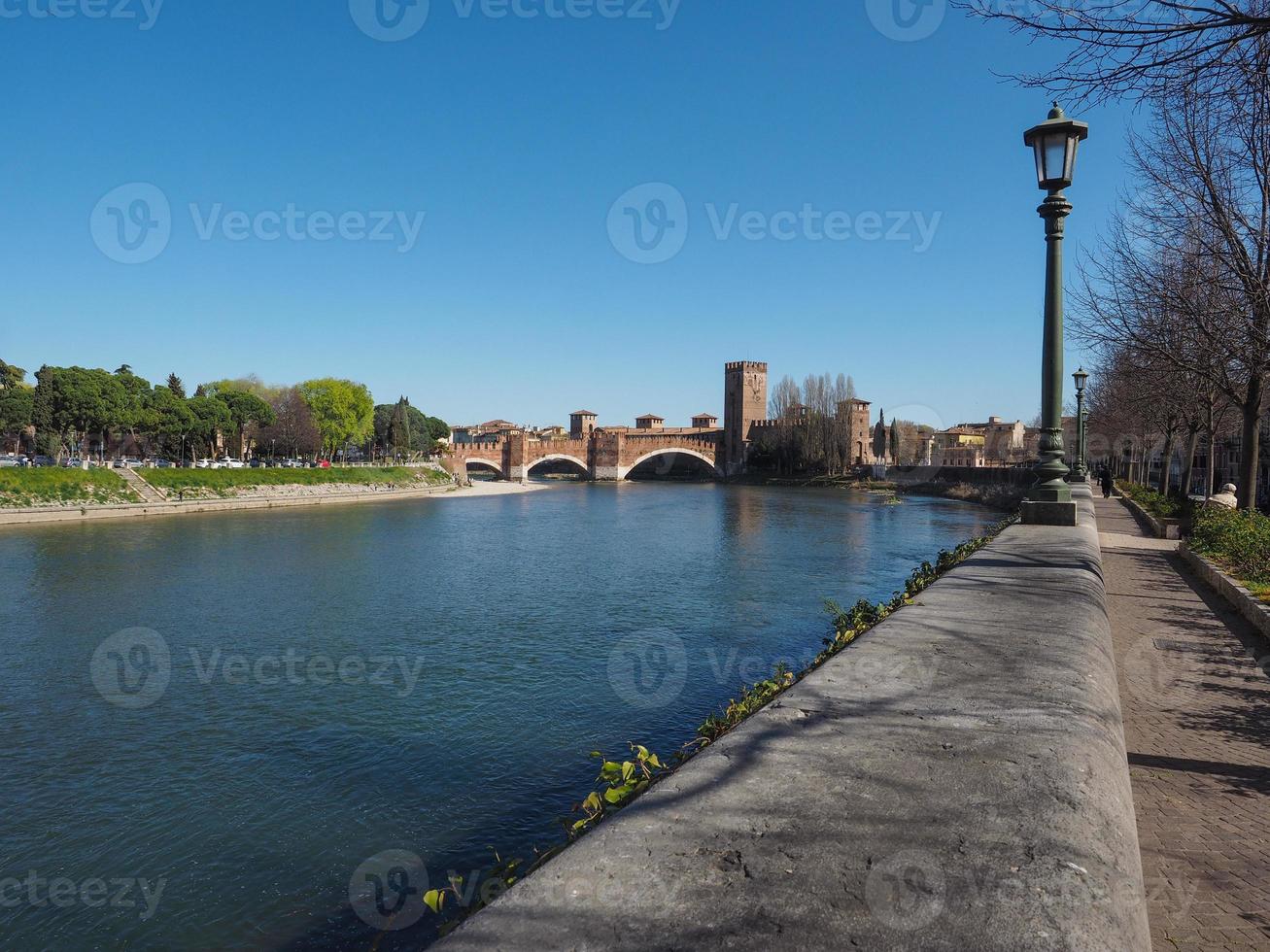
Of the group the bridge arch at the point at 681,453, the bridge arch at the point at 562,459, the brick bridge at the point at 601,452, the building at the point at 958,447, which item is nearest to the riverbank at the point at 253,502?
the brick bridge at the point at 601,452

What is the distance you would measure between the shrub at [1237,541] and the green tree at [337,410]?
65932mm

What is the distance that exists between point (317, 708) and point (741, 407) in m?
88.4

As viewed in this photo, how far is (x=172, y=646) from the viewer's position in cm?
1392

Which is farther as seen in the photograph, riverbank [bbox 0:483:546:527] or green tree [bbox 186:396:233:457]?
green tree [bbox 186:396:233:457]

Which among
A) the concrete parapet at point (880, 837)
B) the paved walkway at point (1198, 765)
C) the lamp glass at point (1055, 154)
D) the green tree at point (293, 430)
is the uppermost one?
the lamp glass at point (1055, 154)

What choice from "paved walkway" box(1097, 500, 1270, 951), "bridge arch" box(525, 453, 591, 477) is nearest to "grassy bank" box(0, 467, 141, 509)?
"paved walkway" box(1097, 500, 1270, 951)

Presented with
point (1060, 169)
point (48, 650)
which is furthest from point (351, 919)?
point (48, 650)

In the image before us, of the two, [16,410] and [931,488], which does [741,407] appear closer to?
[931,488]

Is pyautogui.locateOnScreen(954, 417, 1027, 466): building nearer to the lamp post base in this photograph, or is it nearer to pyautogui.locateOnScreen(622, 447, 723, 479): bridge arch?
pyautogui.locateOnScreen(622, 447, 723, 479): bridge arch

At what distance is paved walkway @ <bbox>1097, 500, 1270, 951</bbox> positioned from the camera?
124 inches

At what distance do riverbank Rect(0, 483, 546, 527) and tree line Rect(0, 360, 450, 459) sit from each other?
10484 mm

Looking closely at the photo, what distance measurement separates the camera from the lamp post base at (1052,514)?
30.7 ft

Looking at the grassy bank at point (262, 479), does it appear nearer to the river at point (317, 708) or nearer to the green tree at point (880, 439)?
the river at point (317, 708)

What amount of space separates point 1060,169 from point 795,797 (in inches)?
323
